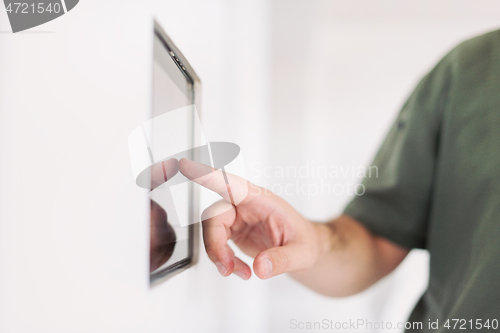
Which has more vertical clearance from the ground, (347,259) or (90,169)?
(90,169)

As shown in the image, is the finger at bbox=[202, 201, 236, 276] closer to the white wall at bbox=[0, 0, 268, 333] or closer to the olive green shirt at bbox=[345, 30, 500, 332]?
the white wall at bbox=[0, 0, 268, 333]

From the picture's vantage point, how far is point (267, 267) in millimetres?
142

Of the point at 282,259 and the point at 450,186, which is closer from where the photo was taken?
the point at 282,259

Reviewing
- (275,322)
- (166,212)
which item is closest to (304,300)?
(275,322)

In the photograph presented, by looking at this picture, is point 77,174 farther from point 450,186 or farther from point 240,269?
point 450,186

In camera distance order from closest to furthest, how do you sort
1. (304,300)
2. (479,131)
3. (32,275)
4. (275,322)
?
(32,275) < (479,131) < (275,322) < (304,300)

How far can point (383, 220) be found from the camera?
1.13 ft

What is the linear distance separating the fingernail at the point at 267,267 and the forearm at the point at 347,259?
0.29 ft

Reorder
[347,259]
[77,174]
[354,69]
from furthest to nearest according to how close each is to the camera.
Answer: [354,69], [347,259], [77,174]

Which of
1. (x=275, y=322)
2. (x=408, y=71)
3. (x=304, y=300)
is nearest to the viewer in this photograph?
(x=275, y=322)

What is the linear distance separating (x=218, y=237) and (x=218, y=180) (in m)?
0.03

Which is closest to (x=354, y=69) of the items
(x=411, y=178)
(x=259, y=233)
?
(x=411, y=178)

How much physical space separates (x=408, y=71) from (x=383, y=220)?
2.85 ft

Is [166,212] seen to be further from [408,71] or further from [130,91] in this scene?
[408,71]
